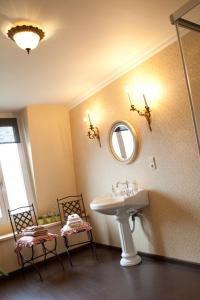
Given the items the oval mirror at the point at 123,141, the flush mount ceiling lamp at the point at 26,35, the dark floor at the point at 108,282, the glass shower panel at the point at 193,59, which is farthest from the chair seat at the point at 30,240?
the glass shower panel at the point at 193,59

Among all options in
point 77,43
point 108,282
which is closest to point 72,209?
point 108,282

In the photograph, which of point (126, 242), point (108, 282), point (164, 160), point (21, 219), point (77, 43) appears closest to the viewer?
point (77, 43)

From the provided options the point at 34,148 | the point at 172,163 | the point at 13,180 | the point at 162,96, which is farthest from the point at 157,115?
the point at 13,180

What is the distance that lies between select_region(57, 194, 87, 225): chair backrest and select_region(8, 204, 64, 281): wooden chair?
1.38ft

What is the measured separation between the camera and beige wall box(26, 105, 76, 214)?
4434 mm

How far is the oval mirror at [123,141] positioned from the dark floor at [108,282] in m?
1.28

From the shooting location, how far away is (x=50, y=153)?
457cm

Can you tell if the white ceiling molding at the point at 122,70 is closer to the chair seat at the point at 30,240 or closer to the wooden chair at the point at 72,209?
the wooden chair at the point at 72,209

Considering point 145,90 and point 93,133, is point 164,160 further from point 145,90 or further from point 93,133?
point 93,133

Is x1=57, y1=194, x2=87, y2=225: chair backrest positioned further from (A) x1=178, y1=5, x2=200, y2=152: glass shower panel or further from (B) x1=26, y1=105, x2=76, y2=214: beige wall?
(A) x1=178, y1=5, x2=200, y2=152: glass shower panel

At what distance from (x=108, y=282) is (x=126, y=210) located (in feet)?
2.57

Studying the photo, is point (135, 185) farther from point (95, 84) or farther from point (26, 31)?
point (26, 31)

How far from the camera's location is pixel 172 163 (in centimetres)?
309

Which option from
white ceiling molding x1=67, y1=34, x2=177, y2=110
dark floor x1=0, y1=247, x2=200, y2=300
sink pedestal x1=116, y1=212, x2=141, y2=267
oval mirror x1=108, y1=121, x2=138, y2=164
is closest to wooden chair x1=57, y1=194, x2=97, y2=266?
dark floor x1=0, y1=247, x2=200, y2=300
